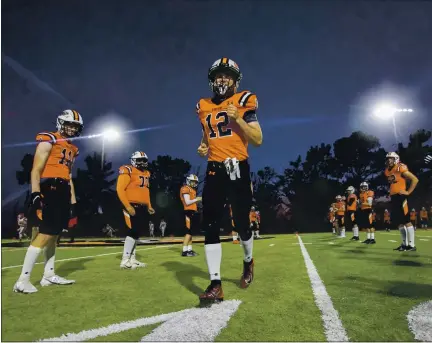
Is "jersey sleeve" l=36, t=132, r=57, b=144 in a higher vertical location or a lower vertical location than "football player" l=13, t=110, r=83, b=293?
higher

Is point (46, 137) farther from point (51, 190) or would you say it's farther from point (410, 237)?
point (410, 237)

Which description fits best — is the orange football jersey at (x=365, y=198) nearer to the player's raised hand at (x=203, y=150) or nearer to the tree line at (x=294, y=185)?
the player's raised hand at (x=203, y=150)

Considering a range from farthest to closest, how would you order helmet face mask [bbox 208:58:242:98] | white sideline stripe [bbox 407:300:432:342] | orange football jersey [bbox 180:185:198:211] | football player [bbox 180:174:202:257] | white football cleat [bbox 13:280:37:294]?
orange football jersey [bbox 180:185:198:211], football player [bbox 180:174:202:257], white football cleat [bbox 13:280:37:294], helmet face mask [bbox 208:58:242:98], white sideline stripe [bbox 407:300:432:342]

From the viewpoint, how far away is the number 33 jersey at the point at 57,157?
15.2 feet

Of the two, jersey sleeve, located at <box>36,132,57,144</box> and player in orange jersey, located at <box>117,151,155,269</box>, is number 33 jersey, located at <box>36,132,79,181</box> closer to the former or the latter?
jersey sleeve, located at <box>36,132,57,144</box>

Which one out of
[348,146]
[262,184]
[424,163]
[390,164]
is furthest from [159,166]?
[390,164]

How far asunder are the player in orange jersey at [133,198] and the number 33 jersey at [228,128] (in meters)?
3.47

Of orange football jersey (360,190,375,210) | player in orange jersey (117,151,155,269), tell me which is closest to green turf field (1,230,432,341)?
player in orange jersey (117,151,155,269)

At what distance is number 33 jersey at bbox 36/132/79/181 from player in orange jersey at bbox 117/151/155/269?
2.04 meters

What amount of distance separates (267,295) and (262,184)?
52.2 meters

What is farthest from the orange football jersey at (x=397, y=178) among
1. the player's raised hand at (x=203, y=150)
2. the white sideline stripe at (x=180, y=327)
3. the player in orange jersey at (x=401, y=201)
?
the white sideline stripe at (x=180, y=327)

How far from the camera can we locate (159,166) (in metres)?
54.8

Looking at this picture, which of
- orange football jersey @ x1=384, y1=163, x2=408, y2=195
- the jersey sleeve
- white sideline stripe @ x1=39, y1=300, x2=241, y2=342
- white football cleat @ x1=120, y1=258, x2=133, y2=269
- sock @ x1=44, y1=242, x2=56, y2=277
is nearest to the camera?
white sideline stripe @ x1=39, y1=300, x2=241, y2=342

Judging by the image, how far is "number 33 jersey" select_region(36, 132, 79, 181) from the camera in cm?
462
